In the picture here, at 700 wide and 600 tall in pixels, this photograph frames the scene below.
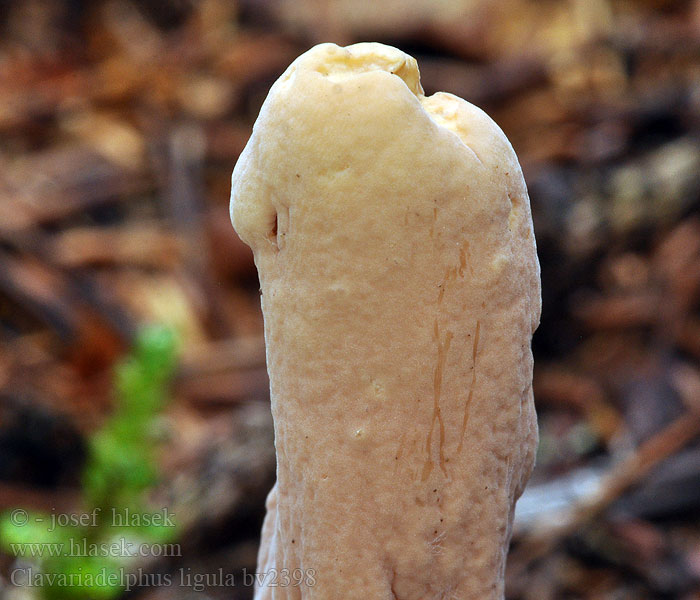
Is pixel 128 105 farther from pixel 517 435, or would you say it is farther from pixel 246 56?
pixel 517 435

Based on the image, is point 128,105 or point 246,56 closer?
point 128,105

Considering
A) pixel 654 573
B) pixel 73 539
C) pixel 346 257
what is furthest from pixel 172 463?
pixel 346 257
